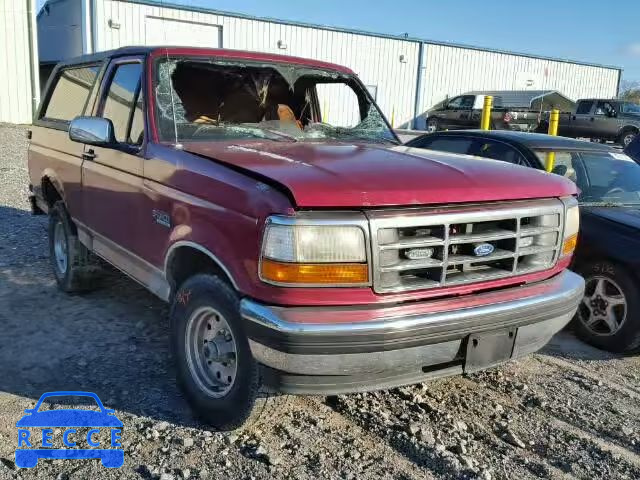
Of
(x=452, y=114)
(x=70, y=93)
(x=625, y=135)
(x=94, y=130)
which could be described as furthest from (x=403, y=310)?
(x=452, y=114)

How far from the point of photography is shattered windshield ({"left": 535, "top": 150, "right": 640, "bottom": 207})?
196 inches

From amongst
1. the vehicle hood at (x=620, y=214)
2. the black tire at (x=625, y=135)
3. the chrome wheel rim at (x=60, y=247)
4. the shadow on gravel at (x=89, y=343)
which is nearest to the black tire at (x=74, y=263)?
the chrome wheel rim at (x=60, y=247)

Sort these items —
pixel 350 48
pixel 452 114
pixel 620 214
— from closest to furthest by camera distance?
pixel 620 214 < pixel 452 114 < pixel 350 48

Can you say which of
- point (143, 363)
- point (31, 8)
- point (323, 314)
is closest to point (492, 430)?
point (323, 314)

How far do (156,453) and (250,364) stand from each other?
68 centimetres

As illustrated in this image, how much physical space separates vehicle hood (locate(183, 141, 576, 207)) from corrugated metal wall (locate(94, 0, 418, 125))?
18.9 metres

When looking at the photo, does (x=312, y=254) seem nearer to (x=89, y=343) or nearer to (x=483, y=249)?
(x=483, y=249)

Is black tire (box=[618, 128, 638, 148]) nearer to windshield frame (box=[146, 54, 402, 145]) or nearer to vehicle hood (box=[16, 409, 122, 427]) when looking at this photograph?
windshield frame (box=[146, 54, 402, 145])

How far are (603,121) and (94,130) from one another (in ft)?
74.8

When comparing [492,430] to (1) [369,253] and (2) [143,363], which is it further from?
(2) [143,363]

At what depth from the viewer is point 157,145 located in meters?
3.51

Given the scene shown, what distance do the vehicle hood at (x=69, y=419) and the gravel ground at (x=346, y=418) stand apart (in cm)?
8

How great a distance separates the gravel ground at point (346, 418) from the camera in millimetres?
2859

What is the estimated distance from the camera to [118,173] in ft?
12.8
